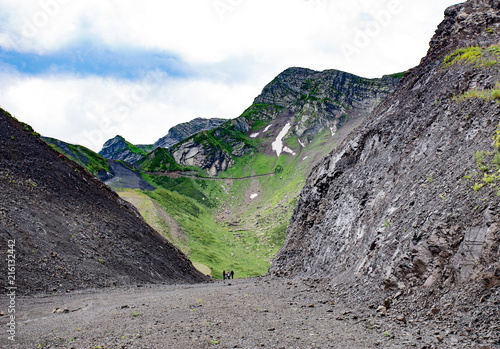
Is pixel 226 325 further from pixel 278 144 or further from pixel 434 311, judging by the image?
pixel 278 144

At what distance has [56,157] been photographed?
38156mm

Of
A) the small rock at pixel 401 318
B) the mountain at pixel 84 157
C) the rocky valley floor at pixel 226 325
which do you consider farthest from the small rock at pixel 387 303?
the mountain at pixel 84 157

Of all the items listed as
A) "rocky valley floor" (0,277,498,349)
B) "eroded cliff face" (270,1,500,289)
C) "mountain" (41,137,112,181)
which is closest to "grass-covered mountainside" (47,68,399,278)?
"mountain" (41,137,112,181)

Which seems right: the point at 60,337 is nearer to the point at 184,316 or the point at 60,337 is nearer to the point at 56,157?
the point at 184,316

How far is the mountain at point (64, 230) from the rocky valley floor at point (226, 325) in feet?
14.8

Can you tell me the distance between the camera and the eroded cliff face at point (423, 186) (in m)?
11.3

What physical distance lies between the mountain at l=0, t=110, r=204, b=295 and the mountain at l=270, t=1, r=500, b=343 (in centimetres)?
1562

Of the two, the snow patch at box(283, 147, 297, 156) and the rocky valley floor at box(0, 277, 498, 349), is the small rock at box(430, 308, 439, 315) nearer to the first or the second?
the rocky valley floor at box(0, 277, 498, 349)

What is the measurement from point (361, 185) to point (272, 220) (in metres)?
83.1

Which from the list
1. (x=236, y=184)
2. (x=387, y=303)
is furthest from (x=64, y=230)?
(x=236, y=184)

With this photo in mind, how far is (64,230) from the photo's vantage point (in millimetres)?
26422

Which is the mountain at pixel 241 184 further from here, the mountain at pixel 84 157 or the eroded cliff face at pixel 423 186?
the eroded cliff face at pixel 423 186

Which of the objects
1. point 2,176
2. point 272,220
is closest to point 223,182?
point 272,220

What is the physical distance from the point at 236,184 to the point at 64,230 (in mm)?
136754
